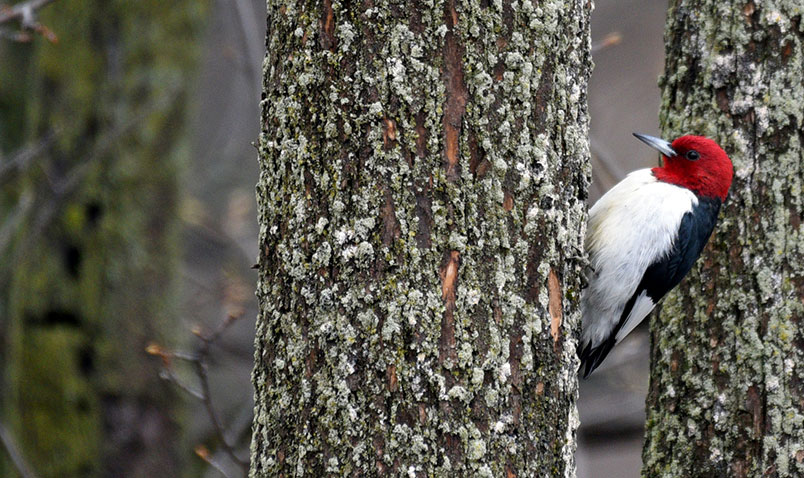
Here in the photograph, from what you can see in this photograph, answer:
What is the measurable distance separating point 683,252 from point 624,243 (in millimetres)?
225

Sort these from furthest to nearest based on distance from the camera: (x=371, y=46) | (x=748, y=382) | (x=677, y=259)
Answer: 1. (x=677, y=259)
2. (x=748, y=382)
3. (x=371, y=46)

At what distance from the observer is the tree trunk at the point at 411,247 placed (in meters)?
1.83

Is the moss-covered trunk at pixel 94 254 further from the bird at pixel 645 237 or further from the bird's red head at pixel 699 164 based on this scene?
the bird's red head at pixel 699 164

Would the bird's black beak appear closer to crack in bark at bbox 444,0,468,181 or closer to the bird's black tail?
the bird's black tail

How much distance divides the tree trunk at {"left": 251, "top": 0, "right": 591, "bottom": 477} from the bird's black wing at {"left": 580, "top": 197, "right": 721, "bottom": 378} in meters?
1.05

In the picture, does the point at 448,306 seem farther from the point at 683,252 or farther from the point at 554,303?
the point at 683,252

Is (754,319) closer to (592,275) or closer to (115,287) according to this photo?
(592,275)

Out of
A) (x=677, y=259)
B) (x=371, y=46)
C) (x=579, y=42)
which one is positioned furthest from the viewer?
(x=677, y=259)

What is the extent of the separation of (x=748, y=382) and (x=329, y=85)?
1647 mm

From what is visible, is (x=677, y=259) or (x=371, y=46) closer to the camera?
(x=371, y=46)

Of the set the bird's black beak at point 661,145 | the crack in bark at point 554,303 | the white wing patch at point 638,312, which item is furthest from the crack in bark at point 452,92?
the white wing patch at point 638,312

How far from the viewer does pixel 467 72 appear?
190 centimetres

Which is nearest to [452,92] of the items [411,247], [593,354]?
[411,247]

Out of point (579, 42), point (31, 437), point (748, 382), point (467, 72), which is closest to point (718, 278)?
point (748, 382)
